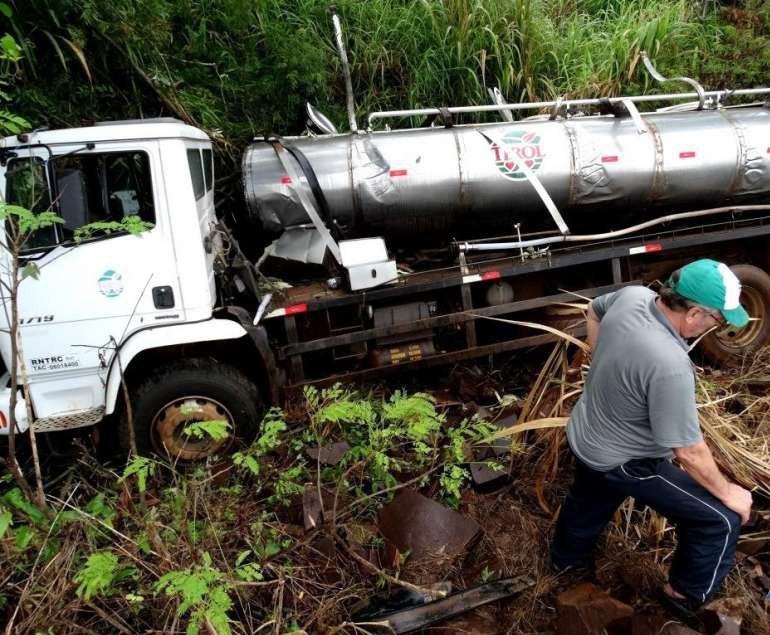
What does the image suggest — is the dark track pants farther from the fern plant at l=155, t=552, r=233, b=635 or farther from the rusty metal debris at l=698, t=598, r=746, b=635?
the fern plant at l=155, t=552, r=233, b=635

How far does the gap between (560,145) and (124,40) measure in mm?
3938

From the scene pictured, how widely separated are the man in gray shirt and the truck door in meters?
2.64

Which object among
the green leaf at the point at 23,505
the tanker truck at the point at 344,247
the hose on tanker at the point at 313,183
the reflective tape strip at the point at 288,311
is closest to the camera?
the green leaf at the point at 23,505

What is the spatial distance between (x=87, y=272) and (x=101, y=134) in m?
0.84

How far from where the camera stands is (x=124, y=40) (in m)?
4.75

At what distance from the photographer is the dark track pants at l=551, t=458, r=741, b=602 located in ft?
7.27

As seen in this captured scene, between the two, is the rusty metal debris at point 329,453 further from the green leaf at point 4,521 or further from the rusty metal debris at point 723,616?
the rusty metal debris at point 723,616

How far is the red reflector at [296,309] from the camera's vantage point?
3846 millimetres

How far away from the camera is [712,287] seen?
2004 millimetres

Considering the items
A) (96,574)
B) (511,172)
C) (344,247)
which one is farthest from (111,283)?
(511,172)

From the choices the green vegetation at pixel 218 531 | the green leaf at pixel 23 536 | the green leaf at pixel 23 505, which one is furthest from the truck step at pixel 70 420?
the green leaf at pixel 23 536

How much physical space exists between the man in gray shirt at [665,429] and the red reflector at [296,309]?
2069mm

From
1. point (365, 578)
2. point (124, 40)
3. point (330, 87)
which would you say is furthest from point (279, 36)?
point (365, 578)

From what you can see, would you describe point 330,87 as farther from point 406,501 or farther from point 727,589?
point 727,589
